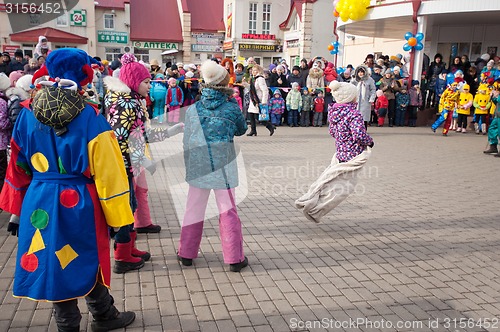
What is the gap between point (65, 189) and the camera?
8.64ft

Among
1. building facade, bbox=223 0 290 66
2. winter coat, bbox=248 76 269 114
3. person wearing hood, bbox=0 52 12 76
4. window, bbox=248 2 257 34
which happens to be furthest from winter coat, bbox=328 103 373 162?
window, bbox=248 2 257 34

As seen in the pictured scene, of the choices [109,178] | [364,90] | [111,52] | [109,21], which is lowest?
[109,178]

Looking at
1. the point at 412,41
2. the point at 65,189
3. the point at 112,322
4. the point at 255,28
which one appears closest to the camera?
the point at 65,189

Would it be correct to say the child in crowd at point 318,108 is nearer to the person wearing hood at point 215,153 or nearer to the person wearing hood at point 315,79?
the person wearing hood at point 315,79

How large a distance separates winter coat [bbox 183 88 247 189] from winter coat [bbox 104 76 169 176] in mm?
298

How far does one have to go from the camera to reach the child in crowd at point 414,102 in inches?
633

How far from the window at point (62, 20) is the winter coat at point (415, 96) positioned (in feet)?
87.3

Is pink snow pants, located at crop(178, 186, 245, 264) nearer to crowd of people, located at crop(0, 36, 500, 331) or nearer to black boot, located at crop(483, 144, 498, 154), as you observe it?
crowd of people, located at crop(0, 36, 500, 331)

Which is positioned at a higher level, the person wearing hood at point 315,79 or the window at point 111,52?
the window at point 111,52

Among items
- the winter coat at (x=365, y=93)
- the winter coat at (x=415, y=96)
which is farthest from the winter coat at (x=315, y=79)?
the winter coat at (x=415, y=96)

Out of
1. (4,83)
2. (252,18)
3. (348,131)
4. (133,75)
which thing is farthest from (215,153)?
(252,18)

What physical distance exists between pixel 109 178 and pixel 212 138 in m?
1.45

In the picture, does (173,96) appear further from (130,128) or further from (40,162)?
(40,162)

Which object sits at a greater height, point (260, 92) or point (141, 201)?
point (260, 92)
